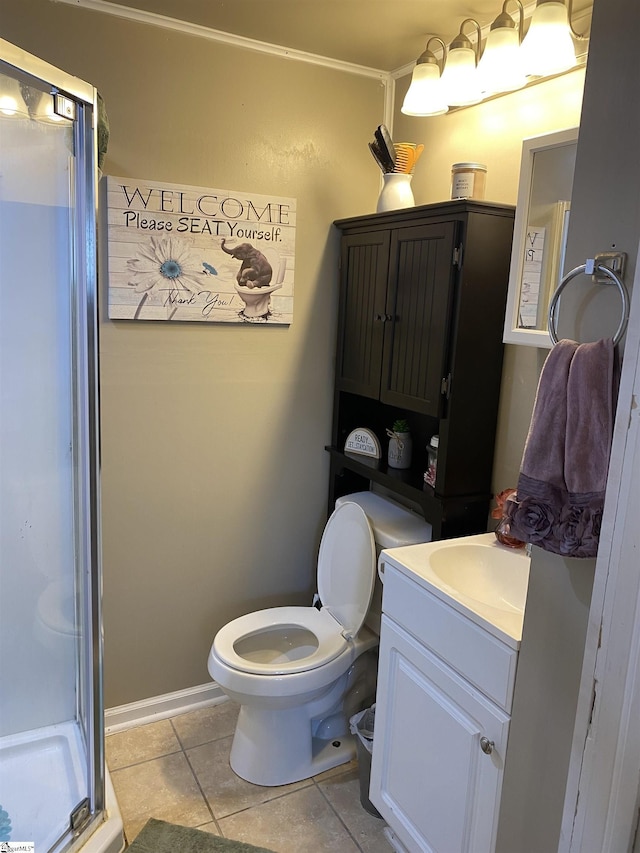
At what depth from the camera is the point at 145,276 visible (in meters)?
2.11

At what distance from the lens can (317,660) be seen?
2.00m

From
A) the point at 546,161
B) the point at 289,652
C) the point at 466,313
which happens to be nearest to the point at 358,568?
the point at 289,652

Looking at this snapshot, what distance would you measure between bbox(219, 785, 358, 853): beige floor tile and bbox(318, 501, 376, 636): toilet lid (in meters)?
0.53

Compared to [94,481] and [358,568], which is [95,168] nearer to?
[94,481]

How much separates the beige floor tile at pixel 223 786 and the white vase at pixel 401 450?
1.09 m

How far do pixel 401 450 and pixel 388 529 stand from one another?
30 centimetres

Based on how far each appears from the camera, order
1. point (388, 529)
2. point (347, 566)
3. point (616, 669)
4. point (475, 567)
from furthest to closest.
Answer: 1. point (347, 566)
2. point (388, 529)
3. point (475, 567)
4. point (616, 669)

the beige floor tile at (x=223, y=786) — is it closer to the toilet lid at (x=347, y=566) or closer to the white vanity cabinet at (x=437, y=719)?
the white vanity cabinet at (x=437, y=719)

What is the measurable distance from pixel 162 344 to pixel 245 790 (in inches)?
58.0

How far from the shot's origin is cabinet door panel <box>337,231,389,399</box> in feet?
7.18

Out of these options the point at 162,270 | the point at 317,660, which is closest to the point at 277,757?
the point at 317,660

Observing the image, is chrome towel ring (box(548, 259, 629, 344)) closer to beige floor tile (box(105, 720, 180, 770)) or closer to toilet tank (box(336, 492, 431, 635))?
toilet tank (box(336, 492, 431, 635))

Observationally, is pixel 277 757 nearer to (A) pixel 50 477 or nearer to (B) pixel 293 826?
(B) pixel 293 826

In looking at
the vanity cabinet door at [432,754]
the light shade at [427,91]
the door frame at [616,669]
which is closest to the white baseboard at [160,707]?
the vanity cabinet door at [432,754]
